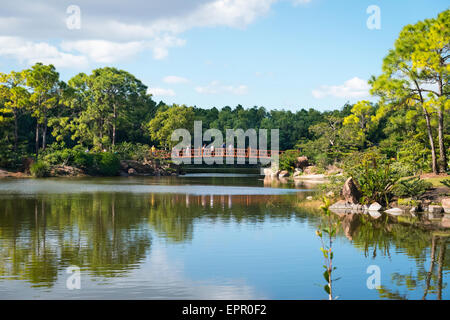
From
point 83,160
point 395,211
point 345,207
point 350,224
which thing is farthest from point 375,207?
point 83,160

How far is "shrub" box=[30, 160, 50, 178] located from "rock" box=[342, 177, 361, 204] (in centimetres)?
3096

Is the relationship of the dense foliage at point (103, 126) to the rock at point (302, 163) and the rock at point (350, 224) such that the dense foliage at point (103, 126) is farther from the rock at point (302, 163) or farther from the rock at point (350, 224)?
the rock at point (350, 224)

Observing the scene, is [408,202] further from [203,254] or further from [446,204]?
[203,254]

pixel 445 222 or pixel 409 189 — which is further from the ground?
pixel 409 189

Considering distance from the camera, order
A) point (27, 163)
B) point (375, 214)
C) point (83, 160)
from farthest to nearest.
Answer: point (83, 160) < point (27, 163) < point (375, 214)

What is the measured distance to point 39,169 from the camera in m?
44.2

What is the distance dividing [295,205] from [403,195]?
4372mm

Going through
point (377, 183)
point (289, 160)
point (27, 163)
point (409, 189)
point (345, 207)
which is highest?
point (289, 160)

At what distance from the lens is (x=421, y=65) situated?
2509cm

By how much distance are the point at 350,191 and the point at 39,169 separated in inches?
1230

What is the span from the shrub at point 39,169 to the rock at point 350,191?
3096 centimetres

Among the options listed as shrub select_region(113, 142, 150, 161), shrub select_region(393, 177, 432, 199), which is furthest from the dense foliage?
shrub select_region(393, 177, 432, 199)

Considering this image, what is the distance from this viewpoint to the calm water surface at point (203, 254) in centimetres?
866
